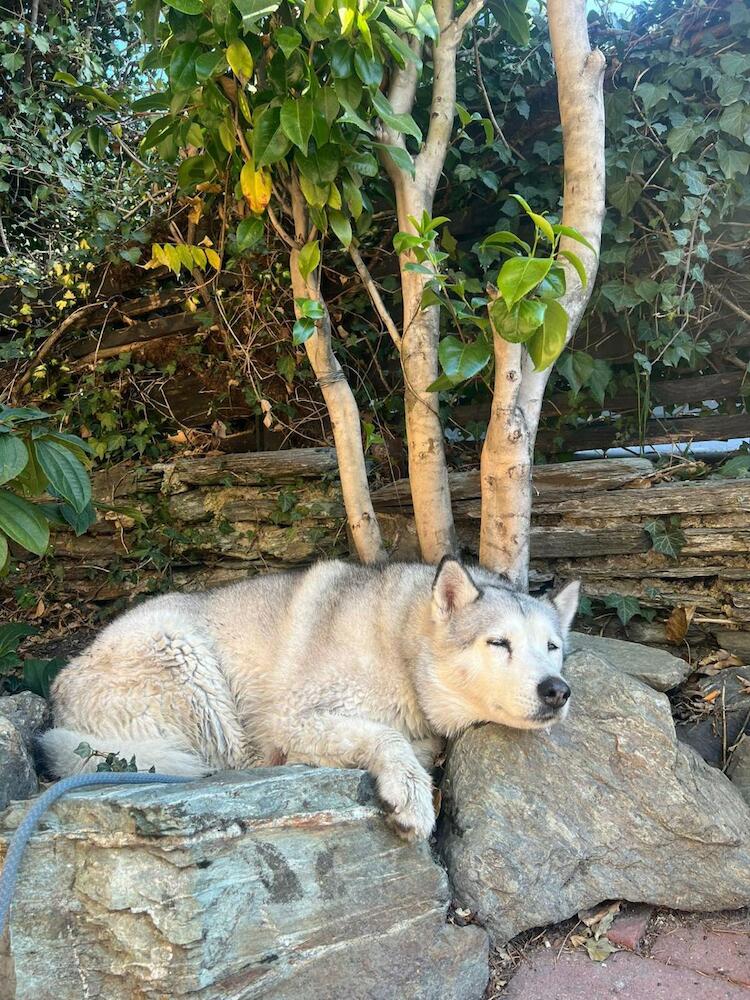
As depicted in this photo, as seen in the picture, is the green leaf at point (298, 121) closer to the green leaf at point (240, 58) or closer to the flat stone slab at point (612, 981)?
the green leaf at point (240, 58)

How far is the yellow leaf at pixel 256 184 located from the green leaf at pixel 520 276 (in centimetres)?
151

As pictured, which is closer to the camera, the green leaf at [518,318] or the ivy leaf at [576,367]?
the green leaf at [518,318]

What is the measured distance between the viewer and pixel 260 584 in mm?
4195

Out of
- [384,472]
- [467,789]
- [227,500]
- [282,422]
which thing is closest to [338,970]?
[467,789]

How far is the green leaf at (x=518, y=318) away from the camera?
123 inches

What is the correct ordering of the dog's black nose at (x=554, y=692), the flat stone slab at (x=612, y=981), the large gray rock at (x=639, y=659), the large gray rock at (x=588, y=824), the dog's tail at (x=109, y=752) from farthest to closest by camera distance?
the large gray rock at (x=639, y=659) < the dog's tail at (x=109, y=752) < the dog's black nose at (x=554, y=692) < the large gray rock at (x=588, y=824) < the flat stone slab at (x=612, y=981)

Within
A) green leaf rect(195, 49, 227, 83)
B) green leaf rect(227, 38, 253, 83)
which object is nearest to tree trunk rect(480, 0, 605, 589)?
green leaf rect(227, 38, 253, 83)

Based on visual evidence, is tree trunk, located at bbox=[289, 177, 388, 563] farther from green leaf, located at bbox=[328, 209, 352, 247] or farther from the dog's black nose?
the dog's black nose

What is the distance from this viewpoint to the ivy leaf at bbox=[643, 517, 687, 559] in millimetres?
4215

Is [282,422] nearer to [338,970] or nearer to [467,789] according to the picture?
[467,789]

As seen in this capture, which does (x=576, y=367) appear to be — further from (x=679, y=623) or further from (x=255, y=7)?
(x=255, y=7)

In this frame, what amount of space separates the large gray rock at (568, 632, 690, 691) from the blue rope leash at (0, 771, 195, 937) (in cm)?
208

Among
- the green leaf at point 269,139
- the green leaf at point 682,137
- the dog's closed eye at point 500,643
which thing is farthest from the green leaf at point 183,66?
the dog's closed eye at point 500,643

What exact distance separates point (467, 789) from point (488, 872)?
0.32 m
